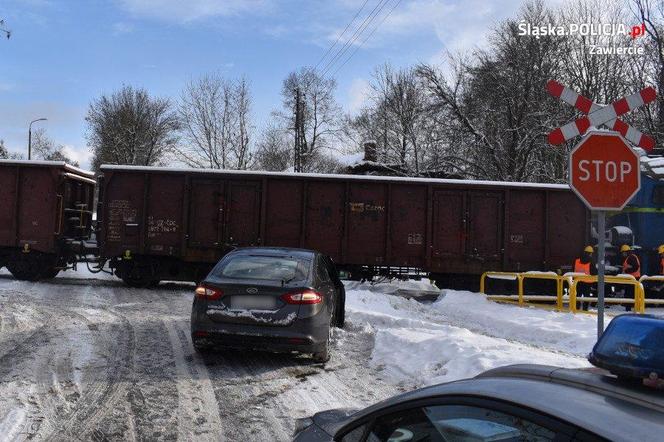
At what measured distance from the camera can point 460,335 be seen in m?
7.73

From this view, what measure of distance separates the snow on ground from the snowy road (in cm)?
3

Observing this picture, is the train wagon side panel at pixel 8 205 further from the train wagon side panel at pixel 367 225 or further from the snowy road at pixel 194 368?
the train wagon side panel at pixel 367 225

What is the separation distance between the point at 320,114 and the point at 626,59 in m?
29.9

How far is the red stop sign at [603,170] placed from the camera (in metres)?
5.35

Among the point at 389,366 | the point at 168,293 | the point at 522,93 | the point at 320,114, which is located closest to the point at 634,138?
the point at 389,366

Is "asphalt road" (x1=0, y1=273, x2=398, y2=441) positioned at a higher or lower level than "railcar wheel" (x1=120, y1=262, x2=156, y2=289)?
lower

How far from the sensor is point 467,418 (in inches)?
71.6

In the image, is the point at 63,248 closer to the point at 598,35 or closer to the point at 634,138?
the point at 634,138

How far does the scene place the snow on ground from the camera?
6398mm

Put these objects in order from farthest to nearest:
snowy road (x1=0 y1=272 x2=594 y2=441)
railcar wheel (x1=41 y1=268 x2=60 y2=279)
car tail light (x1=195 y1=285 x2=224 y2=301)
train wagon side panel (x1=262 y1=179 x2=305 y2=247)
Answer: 1. railcar wheel (x1=41 y1=268 x2=60 y2=279)
2. train wagon side panel (x1=262 y1=179 x2=305 y2=247)
3. car tail light (x1=195 y1=285 x2=224 y2=301)
4. snowy road (x1=0 y1=272 x2=594 y2=441)

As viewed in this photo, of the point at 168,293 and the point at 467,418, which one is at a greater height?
the point at 467,418

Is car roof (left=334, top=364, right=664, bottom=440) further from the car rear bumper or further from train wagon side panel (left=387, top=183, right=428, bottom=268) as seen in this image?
train wagon side panel (left=387, top=183, right=428, bottom=268)

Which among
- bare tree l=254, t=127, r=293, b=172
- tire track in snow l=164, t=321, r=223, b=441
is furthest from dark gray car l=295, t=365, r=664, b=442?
bare tree l=254, t=127, r=293, b=172

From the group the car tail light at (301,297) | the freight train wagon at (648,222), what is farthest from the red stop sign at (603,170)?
the freight train wagon at (648,222)
